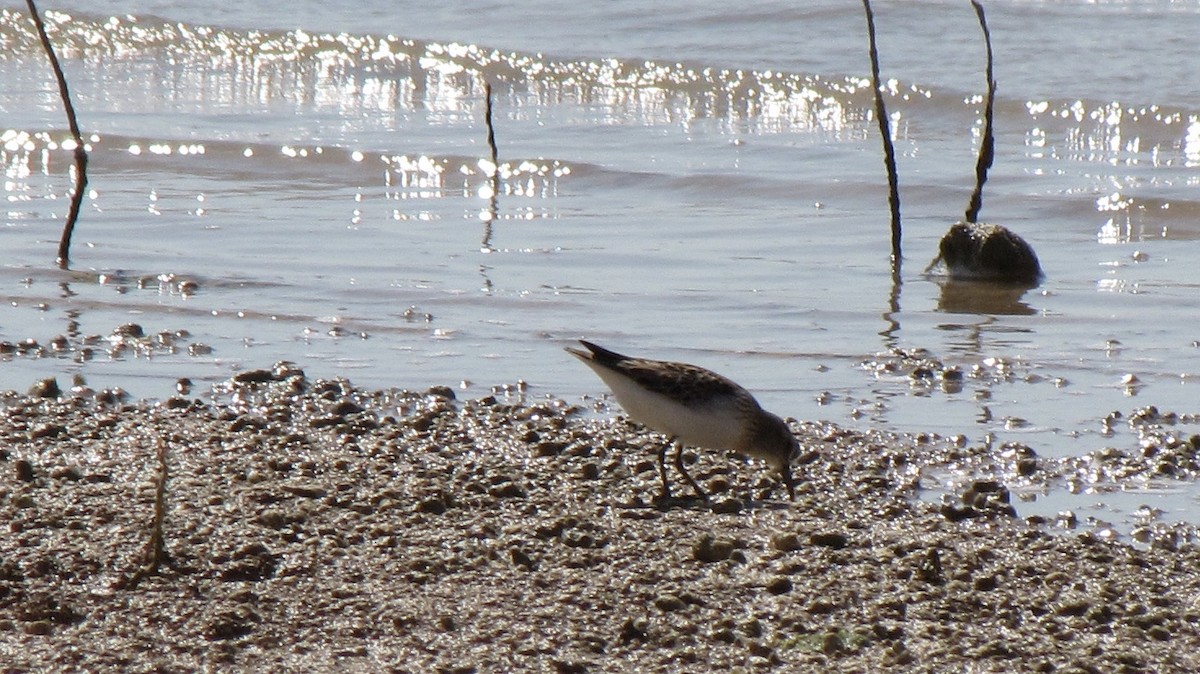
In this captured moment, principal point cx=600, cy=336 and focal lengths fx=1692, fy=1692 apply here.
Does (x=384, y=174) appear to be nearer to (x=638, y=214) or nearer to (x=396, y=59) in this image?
(x=638, y=214)

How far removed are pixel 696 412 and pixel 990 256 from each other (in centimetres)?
524

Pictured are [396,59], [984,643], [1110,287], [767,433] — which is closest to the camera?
[984,643]

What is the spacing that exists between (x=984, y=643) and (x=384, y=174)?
1139cm

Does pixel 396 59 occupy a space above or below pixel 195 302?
above

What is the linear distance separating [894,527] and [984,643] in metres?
1.07

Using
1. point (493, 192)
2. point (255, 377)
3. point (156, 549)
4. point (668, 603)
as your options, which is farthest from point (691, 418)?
point (493, 192)

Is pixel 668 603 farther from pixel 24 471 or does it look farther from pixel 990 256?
pixel 990 256

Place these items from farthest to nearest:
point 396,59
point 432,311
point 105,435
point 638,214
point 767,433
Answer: point 396,59
point 638,214
point 432,311
point 105,435
point 767,433

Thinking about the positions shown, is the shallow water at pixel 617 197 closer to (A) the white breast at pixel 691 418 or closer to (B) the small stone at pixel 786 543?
(A) the white breast at pixel 691 418

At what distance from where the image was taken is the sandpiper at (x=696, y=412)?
635 centimetres

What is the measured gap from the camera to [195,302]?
32.7 ft

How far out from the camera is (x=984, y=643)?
192 inches

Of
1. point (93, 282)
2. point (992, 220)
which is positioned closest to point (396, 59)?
point (992, 220)

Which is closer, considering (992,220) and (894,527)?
(894,527)
